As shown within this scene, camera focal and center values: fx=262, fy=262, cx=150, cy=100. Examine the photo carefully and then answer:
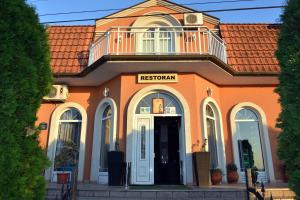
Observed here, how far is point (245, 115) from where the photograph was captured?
9.75 meters

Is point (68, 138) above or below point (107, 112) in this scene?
below

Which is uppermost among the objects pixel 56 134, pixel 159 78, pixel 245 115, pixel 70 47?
pixel 70 47

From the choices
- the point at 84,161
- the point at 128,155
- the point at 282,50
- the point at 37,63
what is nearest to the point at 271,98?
the point at 128,155

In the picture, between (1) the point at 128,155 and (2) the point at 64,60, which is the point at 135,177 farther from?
(2) the point at 64,60

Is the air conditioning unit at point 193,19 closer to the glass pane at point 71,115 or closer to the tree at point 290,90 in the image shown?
the glass pane at point 71,115

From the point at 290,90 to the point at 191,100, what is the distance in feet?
16.0

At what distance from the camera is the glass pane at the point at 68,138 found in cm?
927

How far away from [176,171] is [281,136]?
6377 mm

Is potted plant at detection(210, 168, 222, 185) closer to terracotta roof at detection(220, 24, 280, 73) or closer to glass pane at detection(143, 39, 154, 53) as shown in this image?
terracotta roof at detection(220, 24, 280, 73)

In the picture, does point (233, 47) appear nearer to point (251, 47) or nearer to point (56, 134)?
point (251, 47)

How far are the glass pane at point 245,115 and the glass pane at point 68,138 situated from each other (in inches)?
233

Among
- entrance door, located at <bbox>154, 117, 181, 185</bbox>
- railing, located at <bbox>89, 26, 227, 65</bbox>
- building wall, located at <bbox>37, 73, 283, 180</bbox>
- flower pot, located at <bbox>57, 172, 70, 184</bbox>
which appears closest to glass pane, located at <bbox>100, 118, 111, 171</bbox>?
building wall, located at <bbox>37, 73, 283, 180</bbox>

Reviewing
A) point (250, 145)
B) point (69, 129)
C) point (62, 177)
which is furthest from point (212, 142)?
point (69, 129)

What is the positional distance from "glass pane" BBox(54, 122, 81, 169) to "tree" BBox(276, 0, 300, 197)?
24.1 feet
